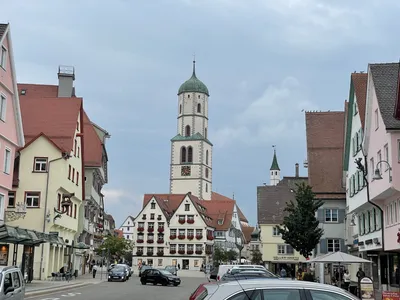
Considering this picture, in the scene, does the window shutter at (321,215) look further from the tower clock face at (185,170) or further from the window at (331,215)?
the tower clock face at (185,170)

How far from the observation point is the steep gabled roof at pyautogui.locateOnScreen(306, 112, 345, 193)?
2099 inches

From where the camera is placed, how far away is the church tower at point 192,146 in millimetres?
146500

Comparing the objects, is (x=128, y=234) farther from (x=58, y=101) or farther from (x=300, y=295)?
(x=300, y=295)

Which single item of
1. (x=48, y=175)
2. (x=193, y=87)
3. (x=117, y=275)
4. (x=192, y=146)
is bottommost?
(x=117, y=275)

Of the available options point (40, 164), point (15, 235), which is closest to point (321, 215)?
point (40, 164)

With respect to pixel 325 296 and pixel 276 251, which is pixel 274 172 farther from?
pixel 325 296

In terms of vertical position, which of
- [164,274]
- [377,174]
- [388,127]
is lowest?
[164,274]

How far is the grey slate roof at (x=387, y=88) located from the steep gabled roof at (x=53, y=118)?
2571cm

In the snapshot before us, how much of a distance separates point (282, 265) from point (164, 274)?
101ft

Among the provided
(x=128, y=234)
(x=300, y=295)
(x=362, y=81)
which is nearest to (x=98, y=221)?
(x=362, y=81)

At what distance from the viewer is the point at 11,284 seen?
578 inches

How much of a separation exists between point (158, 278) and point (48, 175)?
39.1 feet

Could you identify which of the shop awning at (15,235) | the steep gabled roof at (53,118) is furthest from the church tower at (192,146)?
the shop awning at (15,235)

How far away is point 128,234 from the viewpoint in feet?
550
